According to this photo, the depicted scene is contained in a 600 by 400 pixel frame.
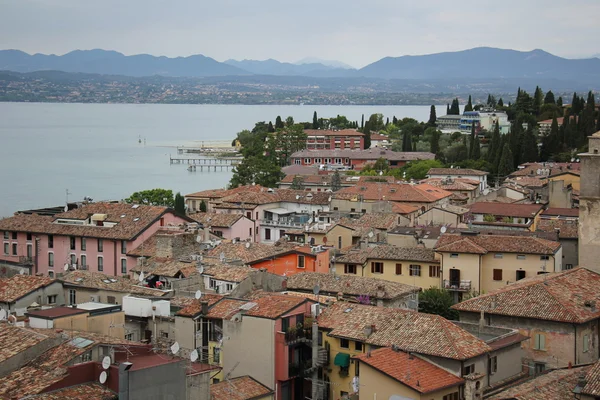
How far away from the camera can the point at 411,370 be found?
59.1 ft

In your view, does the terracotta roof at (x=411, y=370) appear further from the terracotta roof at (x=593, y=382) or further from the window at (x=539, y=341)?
the window at (x=539, y=341)

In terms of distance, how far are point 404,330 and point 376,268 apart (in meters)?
11.5

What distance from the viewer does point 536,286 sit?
23203 mm

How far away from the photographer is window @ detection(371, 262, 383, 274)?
31195 millimetres

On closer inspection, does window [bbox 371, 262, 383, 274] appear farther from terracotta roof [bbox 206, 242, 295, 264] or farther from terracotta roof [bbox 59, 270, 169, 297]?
terracotta roof [bbox 59, 270, 169, 297]

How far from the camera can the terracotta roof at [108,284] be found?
24625 millimetres

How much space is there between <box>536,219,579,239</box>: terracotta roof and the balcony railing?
198 inches

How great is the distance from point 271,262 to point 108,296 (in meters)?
7.34

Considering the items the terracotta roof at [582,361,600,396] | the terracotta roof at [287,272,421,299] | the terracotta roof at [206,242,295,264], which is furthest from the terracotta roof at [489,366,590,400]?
the terracotta roof at [206,242,295,264]

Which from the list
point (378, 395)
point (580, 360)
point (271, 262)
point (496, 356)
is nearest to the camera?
point (378, 395)

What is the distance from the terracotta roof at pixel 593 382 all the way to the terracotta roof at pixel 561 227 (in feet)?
55.0

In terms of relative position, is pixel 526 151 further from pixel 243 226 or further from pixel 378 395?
pixel 378 395

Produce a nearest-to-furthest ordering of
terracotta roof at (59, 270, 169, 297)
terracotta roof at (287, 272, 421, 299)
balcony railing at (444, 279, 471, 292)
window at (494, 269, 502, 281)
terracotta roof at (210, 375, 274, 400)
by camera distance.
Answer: terracotta roof at (210, 375, 274, 400)
terracotta roof at (59, 270, 169, 297)
terracotta roof at (287, 272, 421, 299)
balcony railing at (444, 279, 471, 292)
window at (494, 269, 502, 281)

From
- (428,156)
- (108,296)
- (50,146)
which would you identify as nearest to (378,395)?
(108,296)
